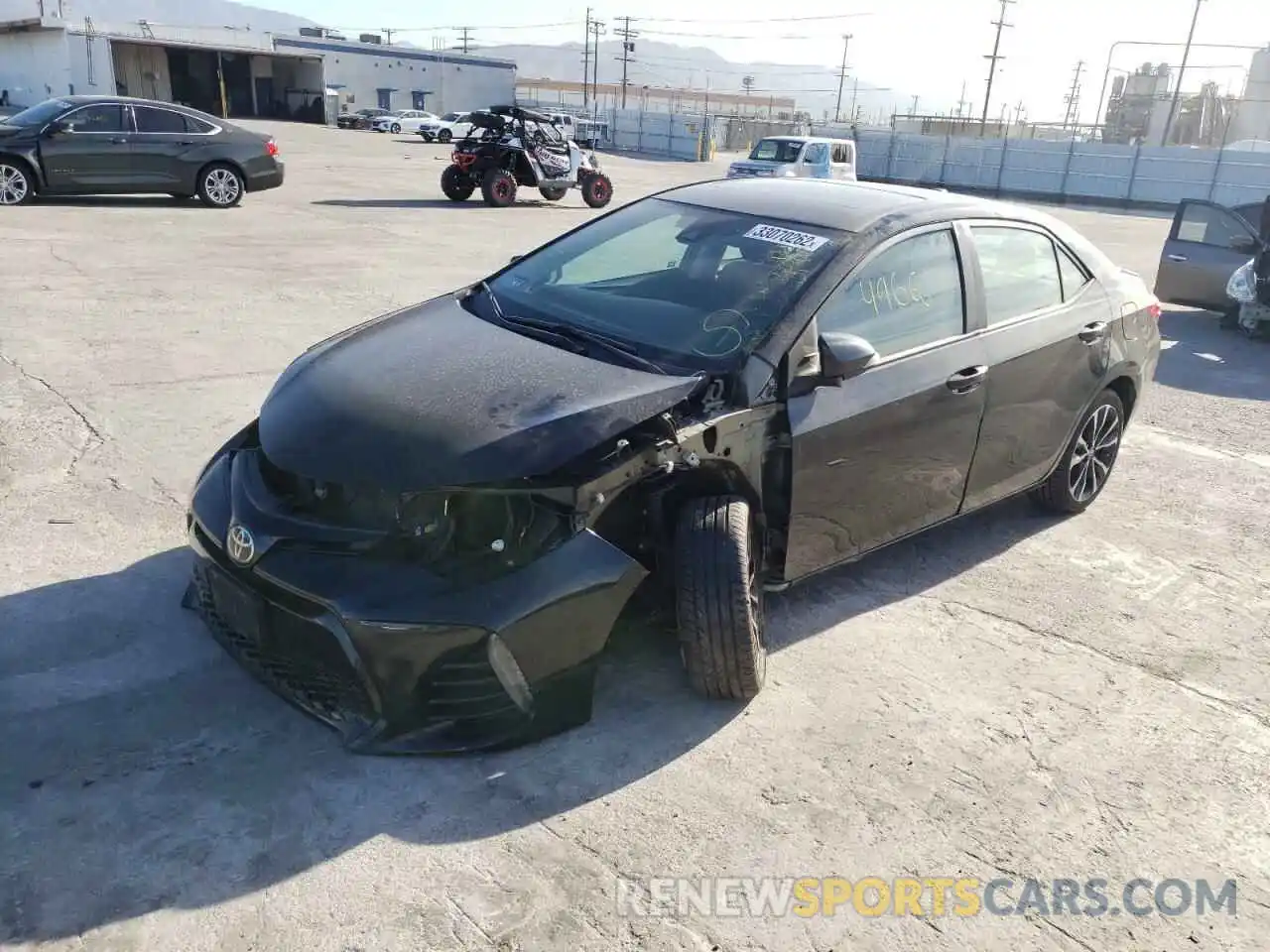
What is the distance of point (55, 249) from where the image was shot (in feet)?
34.6

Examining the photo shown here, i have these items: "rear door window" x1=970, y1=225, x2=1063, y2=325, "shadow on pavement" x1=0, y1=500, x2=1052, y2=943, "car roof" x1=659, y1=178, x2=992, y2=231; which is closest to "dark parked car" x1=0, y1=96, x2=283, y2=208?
"car roof" x1=659, y1=178, x2=992, y2=231

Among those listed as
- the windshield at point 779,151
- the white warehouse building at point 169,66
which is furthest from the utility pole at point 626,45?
the windshield at point 779,151

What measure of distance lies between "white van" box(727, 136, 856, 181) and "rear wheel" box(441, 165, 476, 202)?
661 cm

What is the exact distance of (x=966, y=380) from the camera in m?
3.92

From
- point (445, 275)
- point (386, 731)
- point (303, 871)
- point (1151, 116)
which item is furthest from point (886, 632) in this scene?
point (1151, 116)

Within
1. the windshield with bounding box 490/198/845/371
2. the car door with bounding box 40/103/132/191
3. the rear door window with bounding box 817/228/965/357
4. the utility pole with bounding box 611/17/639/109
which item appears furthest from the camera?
the utility pole with bounding box 611/17/639/109

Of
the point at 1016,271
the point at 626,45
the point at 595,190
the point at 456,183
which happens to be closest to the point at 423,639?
the point at 1016,271

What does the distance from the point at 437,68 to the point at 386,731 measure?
6924 cm

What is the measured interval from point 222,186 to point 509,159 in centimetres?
522

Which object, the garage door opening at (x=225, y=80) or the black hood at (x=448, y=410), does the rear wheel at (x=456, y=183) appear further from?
the garage door opening at (x=225, y=80)

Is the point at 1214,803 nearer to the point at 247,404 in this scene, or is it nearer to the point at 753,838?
the point at 753,838

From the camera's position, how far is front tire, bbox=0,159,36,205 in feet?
43.5

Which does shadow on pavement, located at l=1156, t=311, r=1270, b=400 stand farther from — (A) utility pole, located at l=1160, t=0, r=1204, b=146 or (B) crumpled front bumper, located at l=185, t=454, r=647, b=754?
(A) utility pole, located at l=1160, t=0, r=1204, b=146

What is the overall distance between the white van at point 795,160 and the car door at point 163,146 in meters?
11.7
